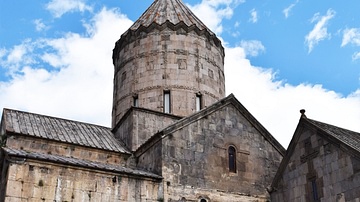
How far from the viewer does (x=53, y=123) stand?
13023 mm

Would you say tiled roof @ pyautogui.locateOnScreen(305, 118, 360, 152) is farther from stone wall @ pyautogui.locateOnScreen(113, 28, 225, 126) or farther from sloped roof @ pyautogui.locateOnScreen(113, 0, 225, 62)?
sloped roof @ pyautogui.locateOnScreen(113, 0, 225, 62)

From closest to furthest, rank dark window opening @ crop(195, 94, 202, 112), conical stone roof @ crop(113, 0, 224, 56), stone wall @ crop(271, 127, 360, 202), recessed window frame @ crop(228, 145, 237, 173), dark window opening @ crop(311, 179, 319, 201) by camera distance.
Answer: stone wall @ crop(271, 127, 360, 202), dark window opening @ crop(311, 179, 319, 201), recessed window frame @ crop(228, 145, 237, 173), dark window opening @ crop(195, 94, 202, 112), conical stone roof @ crop(113, 0, 224, 56)

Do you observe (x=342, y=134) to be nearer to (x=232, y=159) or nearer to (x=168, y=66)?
(x=232, y=159)

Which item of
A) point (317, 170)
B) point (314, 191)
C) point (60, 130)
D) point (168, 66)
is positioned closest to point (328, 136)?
point (317, 170)

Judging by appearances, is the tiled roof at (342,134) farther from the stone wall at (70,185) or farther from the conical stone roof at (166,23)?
the conical stone roof at (166,23)

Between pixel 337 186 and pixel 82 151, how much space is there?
6.49m

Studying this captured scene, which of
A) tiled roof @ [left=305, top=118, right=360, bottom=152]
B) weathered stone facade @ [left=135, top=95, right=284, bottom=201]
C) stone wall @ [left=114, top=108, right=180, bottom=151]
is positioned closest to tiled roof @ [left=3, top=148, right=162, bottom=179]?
weathered stone facade @ [left=135, top=95, right=284, bottom=201]

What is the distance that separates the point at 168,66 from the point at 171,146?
13.2 feet

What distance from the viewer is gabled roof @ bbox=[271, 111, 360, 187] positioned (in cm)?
974

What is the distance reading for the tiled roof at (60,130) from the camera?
1181 centimetres

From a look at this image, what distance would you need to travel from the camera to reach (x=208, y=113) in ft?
41.4

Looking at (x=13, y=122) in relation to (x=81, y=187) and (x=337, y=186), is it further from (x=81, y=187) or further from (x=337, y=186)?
(x=337, y=186)

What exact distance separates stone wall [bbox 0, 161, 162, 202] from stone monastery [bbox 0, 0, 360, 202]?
22 millimetres

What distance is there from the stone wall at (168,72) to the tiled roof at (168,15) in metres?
0.48
